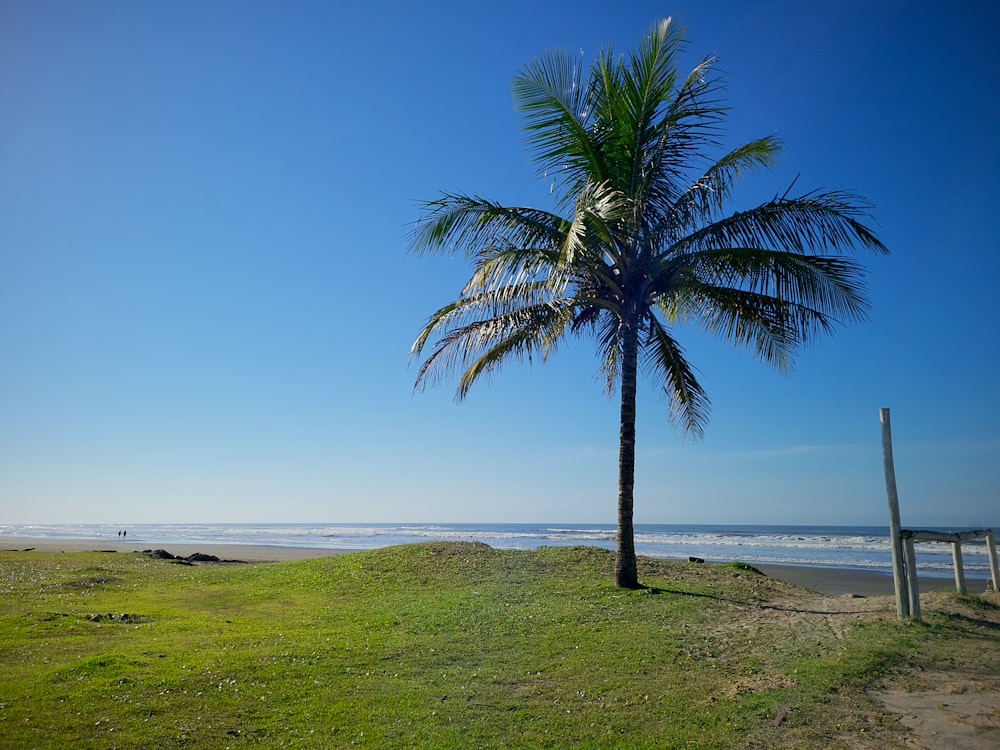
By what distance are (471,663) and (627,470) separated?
19.3ft

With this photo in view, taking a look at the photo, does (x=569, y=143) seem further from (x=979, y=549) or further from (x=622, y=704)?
(x=979, y=549)

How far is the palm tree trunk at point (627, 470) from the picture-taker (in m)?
13.0

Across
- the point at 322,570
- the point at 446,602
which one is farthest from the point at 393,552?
the point at 446,602

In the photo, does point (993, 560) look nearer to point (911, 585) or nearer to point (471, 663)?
point (911, 585)

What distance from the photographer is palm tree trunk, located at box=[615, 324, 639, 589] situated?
1295 cm

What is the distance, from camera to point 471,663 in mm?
8289

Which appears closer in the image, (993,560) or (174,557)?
(993,560)

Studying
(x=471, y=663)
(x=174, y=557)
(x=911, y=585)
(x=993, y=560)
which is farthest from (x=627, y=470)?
(x=174, y=557)

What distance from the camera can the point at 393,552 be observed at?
18.2 meters

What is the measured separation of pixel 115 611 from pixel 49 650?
3.47 m

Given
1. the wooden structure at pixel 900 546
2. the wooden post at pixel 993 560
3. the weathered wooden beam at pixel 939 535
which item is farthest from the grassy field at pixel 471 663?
the wooden post at pixel 993 560

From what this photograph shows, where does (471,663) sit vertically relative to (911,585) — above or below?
below

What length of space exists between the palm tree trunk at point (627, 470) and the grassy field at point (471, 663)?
0.59m

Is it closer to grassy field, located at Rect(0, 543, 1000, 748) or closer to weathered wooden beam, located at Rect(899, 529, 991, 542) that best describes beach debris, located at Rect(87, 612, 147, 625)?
grassy field, located at Rect(0, 543, 1000, 748)
